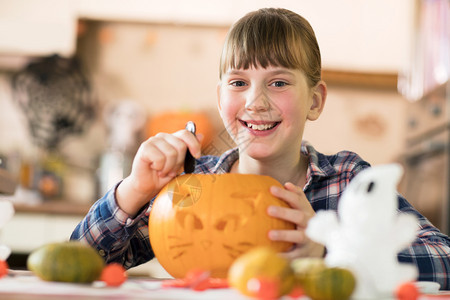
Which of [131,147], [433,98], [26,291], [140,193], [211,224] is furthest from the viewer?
[131,147]

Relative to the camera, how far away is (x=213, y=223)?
710mm

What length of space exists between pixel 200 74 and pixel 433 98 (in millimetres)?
1426

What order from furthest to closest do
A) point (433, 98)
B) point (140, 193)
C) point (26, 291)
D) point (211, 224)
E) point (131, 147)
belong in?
point (131, 147)
point (433, 98)
point (140, 193)
point (211, 224)
point (26, 291)

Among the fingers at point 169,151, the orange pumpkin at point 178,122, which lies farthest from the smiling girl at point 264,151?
the orange pumpkin at point 178,122

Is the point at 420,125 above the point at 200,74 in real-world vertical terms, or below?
below

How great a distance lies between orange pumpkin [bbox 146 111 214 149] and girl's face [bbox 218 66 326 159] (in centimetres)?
210

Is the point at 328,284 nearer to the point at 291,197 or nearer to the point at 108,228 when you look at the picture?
the point at 291,197

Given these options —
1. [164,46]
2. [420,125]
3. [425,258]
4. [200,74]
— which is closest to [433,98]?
[420,125]

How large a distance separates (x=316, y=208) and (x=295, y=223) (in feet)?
1.40

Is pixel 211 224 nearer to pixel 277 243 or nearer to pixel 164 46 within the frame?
pixel 277 243

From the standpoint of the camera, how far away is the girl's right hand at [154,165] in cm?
77

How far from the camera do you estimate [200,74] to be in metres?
3.37

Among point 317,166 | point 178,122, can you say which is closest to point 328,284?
point 317,166

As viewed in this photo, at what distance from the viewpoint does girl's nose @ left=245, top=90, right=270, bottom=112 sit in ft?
3.32
